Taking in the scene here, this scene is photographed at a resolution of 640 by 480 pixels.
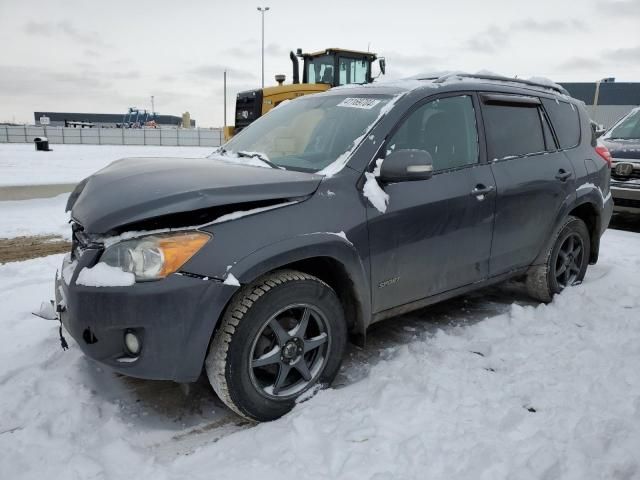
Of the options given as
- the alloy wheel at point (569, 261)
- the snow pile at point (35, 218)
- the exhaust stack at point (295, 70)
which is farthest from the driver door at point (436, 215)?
the exhaust stack at point (295, 70)

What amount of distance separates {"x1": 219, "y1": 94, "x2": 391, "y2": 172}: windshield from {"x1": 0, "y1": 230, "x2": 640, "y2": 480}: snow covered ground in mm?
1359

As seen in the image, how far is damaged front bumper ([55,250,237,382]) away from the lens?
2260 millimetres

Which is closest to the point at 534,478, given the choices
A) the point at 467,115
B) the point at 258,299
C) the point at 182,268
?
the point at 258,299

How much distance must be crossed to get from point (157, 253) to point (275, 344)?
0.78m

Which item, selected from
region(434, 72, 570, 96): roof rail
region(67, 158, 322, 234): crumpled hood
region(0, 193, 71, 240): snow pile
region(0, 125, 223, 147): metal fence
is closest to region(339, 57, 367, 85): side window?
region(0, 193, 71, 240): snow pile

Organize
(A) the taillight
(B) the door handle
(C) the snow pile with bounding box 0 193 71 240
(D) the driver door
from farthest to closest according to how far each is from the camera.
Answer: (C) the snow pile with bounding box 0 193 71 240, (A) the taillight, (B) the door handle, (D) the driver door

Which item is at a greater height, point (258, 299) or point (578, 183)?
point (578, 183)

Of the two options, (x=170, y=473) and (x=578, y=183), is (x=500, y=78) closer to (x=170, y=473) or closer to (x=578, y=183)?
(x=578, y=183)

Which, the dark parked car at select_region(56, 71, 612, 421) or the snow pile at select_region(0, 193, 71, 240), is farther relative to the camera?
the snow pile at select_region(0, 193, 71, 240)

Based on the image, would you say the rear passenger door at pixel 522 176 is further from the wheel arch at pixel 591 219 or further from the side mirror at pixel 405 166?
the side mirror at pixel 405 166

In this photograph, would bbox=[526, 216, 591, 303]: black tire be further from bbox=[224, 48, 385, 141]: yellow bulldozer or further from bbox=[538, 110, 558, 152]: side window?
bbox=[224, 48, 385, 141]: yellow bulldozer

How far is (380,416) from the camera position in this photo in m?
2.59

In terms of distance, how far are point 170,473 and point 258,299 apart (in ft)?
2.78

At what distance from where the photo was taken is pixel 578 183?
14.0 ft
